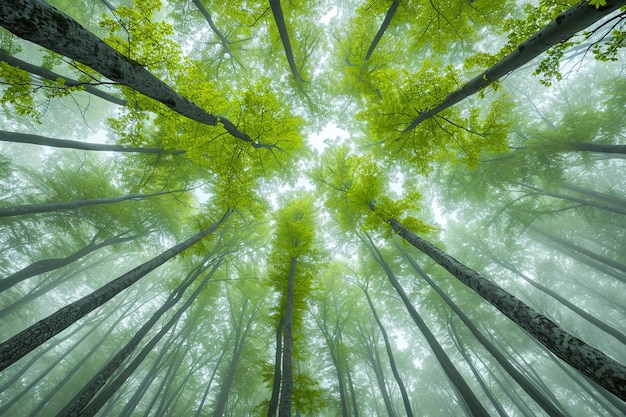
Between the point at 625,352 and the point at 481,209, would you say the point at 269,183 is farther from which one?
the point at 625,352

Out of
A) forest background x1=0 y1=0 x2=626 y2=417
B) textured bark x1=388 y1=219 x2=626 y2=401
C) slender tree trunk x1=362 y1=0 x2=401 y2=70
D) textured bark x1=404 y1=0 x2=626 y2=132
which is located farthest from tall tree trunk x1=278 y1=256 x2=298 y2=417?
slender tree trunk x1=362 y1=0 x2=401 y2=70

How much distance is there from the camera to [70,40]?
2.32 meters

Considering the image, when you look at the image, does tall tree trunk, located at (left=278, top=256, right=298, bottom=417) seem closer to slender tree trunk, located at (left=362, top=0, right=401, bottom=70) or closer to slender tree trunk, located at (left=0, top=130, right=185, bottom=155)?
slender tree trunk, located at (left=0, top=130, right=185, bottom=155)

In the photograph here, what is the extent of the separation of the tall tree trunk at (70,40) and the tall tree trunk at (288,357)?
19.9 ft

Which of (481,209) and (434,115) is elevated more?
(481,209)

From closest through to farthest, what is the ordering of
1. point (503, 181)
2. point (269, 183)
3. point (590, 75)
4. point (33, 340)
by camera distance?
point (33, 340), point (269, 183), point (503, 181), point (590, 75)

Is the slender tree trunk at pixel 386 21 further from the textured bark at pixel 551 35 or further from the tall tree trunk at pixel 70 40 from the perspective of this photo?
the tall tree trunk at pixel 70 40

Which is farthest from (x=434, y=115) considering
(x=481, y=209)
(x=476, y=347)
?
(x=476, y=347)

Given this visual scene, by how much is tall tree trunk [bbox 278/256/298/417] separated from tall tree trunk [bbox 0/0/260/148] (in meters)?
6.05

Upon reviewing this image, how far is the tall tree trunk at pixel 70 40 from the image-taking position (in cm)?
196

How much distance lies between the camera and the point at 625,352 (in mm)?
22156

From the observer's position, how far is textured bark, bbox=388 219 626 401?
7.14ft

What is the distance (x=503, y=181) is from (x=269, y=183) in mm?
10096

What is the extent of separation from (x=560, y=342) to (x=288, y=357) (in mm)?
5359
